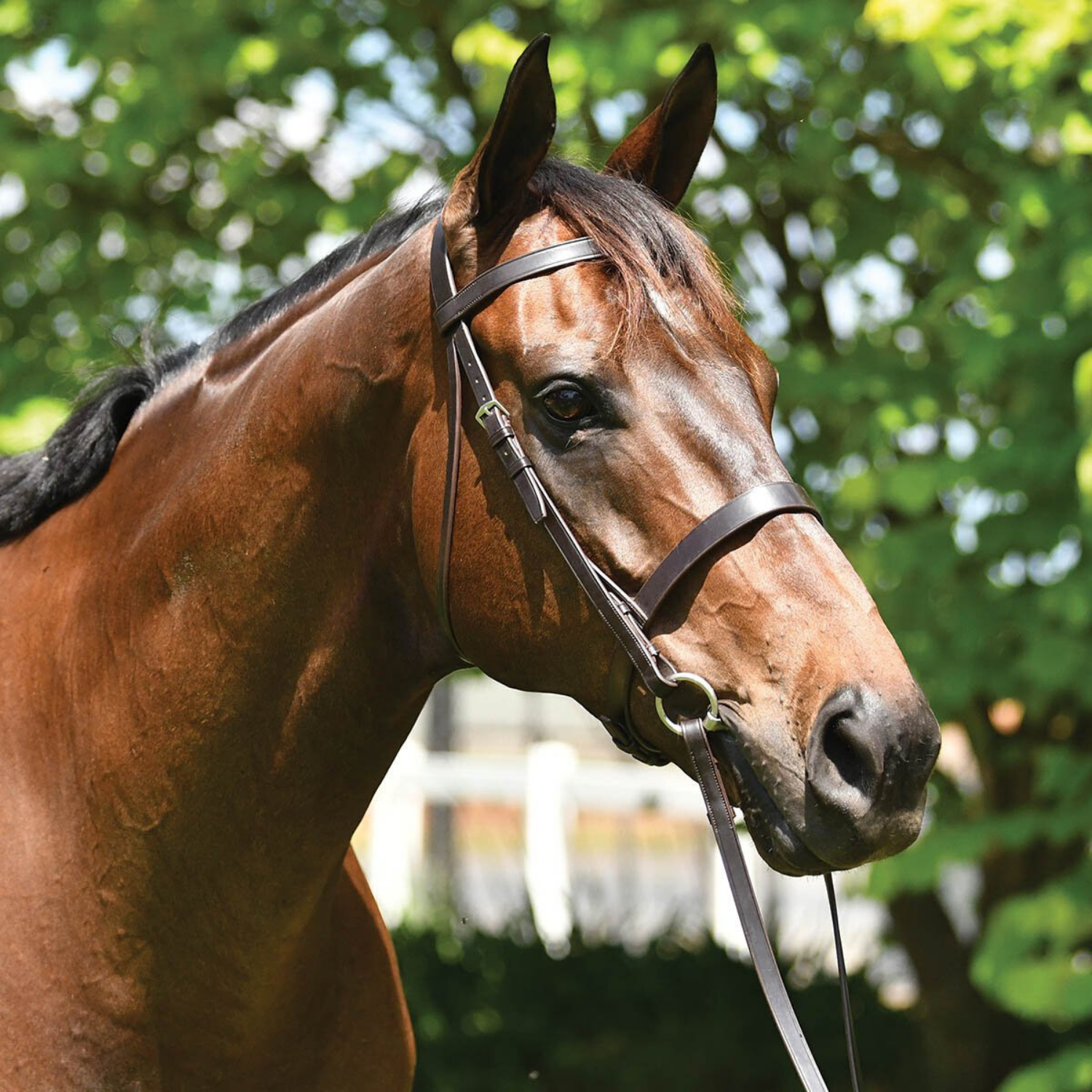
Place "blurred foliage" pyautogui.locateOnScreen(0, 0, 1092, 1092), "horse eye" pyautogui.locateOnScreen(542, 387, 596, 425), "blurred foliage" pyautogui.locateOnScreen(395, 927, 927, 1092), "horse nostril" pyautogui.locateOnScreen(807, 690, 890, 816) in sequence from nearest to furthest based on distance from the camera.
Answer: "horse nostril" pyautogui.locateOnScreen(807, 690, 890, 816), "horse eye" pyautogui.locateOnScreen(542, 387, 596, 425), "blurred foliage" pyautogui.locateOnScreen(0, 0, 1092, 1092), "blurred foliage" pyautogui.locateOnScreen(395, 927, 927, 1092)

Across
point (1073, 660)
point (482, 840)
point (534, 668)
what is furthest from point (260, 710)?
Answer: point (482, 840)

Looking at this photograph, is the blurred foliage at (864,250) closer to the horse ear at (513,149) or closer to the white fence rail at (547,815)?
the horse ear at (513,149)

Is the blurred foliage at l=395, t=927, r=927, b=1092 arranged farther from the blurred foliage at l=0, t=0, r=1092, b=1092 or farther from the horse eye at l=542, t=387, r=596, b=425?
the horse eye at l=542, t=387, r=596, b=425

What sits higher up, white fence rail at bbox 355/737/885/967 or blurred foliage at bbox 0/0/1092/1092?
blurred foliage at bbox 0/0/1092/1092

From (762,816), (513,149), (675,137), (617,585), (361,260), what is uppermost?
(513,149)

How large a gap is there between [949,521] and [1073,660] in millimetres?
688

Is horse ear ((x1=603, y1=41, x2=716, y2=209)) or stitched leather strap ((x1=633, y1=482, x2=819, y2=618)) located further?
horse ear ((x1=603, y1=41, x2=716, y2=209))

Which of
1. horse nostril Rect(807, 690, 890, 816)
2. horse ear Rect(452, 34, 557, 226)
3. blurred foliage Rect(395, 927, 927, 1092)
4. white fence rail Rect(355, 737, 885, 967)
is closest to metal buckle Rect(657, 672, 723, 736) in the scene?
A: horse nostril Rect(807, 690, 890, 816)

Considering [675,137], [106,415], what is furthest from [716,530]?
[106,415]

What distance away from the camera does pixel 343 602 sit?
2.29 meters

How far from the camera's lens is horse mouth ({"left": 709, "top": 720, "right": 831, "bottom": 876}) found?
1.90m

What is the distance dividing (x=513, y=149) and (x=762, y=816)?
1.09 m

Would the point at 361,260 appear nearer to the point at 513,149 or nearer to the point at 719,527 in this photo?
the point at 513,149

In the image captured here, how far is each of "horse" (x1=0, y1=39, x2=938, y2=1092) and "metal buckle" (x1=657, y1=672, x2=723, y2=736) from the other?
0.02 meters
